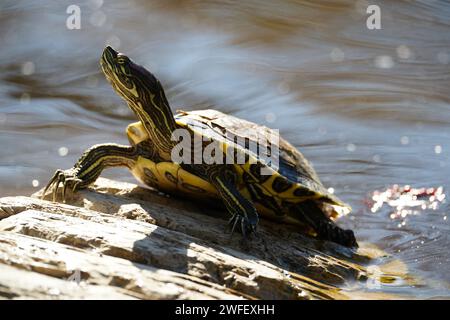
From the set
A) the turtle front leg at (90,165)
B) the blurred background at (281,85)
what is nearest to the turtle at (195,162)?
the turtle front leg at (90,165)

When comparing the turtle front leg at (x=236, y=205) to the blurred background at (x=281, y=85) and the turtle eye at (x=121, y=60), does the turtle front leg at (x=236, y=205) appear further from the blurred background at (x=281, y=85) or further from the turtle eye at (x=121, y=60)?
the blurred background at (x=281, y=85)

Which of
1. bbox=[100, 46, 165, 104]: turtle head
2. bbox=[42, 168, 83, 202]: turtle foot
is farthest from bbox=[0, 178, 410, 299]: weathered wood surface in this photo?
bbox=[100, 46, 165, 104]: turtle head

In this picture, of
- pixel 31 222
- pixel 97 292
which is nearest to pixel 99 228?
pixel 31 222

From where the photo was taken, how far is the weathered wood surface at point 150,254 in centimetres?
217

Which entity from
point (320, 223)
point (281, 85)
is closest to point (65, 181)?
point (320, 223)

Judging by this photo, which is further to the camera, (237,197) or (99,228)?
(237,197)

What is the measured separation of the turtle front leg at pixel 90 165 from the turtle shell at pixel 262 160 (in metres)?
0.33

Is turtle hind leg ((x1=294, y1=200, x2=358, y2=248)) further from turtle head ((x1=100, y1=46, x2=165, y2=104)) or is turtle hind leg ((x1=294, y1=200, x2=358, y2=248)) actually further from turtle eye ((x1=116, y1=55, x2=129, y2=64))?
turtle eye ((x1=116, y1=55, x2=129, y2=64))

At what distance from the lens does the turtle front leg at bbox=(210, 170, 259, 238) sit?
314 cm

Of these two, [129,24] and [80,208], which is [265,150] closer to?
[80,208]

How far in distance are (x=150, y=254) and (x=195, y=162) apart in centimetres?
93

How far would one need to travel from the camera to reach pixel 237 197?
10.5ft

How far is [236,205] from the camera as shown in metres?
3.19

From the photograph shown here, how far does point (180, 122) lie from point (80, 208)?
0.67 meters
